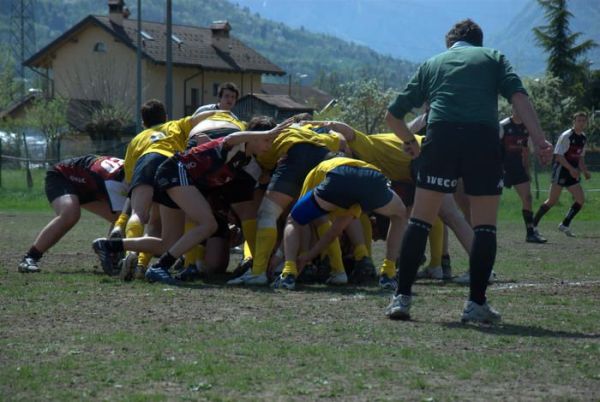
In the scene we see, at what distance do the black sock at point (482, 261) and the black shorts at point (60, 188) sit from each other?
537cm

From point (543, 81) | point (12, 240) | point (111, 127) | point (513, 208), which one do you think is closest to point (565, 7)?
point (543, 81)

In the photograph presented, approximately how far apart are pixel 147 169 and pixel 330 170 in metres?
1.93

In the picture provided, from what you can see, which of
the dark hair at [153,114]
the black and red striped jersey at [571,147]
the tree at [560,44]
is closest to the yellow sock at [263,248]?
the dark hair at [153,114]

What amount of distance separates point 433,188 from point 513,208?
19152 millimetres

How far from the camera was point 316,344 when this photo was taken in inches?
271

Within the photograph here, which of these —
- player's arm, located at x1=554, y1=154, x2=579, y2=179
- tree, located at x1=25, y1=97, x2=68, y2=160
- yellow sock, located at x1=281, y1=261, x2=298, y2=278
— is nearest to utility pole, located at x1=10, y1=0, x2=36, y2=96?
tree, located at x1=25, y1=97, x2=68, y2=160

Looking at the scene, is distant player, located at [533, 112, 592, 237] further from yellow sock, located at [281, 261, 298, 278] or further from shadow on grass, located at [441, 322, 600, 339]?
shadow on grass, located at [441, 322, 600, 339]

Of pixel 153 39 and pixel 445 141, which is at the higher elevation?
pixel 153 39

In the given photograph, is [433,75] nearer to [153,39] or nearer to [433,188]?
[433,188]

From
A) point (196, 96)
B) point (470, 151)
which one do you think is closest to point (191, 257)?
point (470, 151)

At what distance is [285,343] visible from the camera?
6910 millimetres

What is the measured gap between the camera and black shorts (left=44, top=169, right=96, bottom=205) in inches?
462

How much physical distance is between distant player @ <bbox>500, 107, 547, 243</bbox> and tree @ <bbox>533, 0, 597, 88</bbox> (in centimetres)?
4734

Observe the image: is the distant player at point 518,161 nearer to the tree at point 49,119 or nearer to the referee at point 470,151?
the referee at point 470,151
